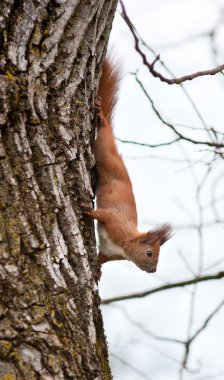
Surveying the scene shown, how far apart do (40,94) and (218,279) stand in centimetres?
220

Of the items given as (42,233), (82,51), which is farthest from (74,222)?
(82,51)

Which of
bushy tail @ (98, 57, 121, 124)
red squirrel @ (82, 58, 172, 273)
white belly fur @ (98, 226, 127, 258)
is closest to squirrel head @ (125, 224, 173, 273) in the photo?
red squirrel @ (82, 58, 172, 273)

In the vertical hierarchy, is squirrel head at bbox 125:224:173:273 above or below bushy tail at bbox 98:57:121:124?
below

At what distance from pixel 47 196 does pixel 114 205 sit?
1.76m

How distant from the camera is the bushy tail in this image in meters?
3.32

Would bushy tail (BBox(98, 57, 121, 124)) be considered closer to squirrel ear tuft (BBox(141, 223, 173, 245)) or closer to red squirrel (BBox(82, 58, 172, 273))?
red squirrel (BBox(82, 58, 172, 273))

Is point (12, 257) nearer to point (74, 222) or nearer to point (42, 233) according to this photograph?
point (42, 233)

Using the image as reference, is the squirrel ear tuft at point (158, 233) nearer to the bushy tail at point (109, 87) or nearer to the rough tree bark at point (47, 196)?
the bushy tail at point (109, 87)

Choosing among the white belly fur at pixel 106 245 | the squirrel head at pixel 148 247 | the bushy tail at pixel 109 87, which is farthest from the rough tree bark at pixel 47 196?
the squirrel head at pixel 148 247

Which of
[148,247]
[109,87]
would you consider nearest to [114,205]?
[148,247]

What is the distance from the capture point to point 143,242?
14.1 feet

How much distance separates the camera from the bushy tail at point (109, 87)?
332 centimetres

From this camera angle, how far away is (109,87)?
3451 mm

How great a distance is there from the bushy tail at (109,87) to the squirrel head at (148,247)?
40.2 inches
